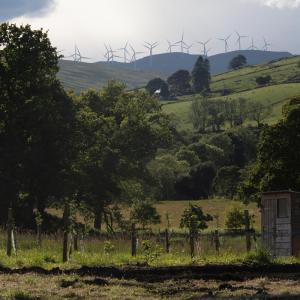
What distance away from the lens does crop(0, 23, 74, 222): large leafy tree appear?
50.8m

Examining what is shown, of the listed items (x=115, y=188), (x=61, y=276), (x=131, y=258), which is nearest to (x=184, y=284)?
(x=61, y=276)

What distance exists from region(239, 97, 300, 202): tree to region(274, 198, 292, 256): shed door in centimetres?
1462

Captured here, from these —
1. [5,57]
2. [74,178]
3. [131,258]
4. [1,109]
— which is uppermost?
[5,57]

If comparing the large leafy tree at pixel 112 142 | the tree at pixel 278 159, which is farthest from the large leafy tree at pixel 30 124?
the tree at pixel 278 159

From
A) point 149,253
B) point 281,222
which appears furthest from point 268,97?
point 149,253

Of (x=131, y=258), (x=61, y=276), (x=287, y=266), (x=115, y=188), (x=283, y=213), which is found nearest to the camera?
(x=61, y=276)

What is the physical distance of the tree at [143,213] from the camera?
61.4m

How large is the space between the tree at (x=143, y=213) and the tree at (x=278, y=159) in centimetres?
1623

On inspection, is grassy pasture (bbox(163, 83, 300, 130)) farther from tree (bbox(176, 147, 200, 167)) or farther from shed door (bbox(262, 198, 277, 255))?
shed door (bbox(262, 198, 277, 255))

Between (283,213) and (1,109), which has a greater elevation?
(1,109)

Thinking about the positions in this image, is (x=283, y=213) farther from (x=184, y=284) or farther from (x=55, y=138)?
(x=55, y=138)

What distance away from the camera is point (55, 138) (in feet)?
175

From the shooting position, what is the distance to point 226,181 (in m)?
96.2

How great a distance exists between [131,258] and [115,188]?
128ft
